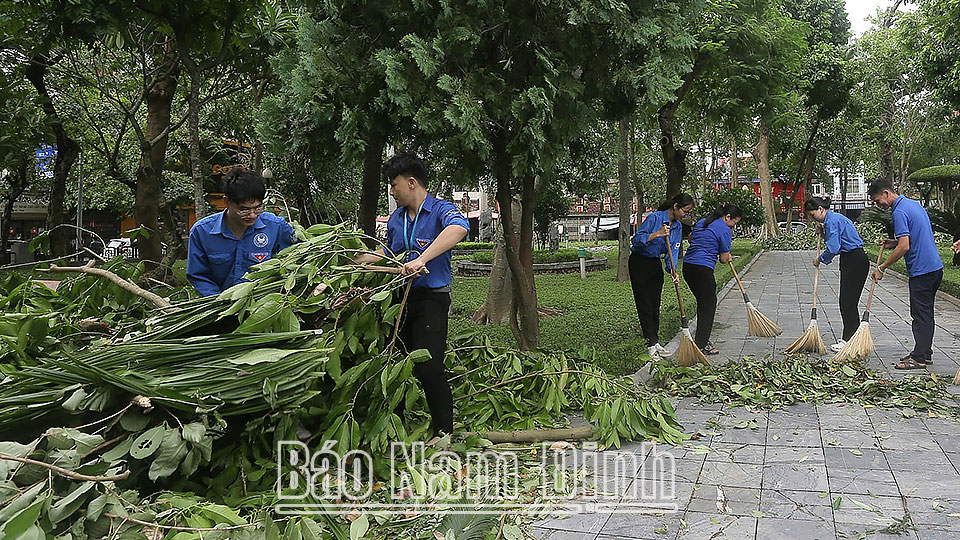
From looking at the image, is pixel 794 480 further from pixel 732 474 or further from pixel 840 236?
pixel 840 236

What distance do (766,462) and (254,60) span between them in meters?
7.00

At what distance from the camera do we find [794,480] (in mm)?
3732

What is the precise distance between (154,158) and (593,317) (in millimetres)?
6513

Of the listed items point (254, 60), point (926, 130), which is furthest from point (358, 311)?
point (926, 130)

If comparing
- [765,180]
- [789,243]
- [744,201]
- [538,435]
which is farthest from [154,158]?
[789,243]

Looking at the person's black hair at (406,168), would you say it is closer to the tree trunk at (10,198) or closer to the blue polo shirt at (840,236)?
the blue polo shirt at (840,236)

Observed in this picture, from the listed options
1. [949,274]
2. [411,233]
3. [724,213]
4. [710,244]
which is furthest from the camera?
[949,274]

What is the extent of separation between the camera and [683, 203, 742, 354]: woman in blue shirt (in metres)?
7.06

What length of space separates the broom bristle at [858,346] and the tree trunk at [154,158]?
729 centimetres

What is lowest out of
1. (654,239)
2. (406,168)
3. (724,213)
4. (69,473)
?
(69,473)

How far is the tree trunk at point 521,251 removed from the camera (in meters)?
5.54

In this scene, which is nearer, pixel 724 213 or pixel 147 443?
pixel 147 443

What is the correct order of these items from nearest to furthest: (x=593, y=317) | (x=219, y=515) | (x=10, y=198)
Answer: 1. (x=219, y=515)
2. (x=593, y=317)
3. (x=10, y=198)

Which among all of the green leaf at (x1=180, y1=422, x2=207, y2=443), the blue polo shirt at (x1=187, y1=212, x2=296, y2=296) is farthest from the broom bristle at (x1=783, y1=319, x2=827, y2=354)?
the green leaf at (x1=180, y1=422, x2=207, y2=443)
